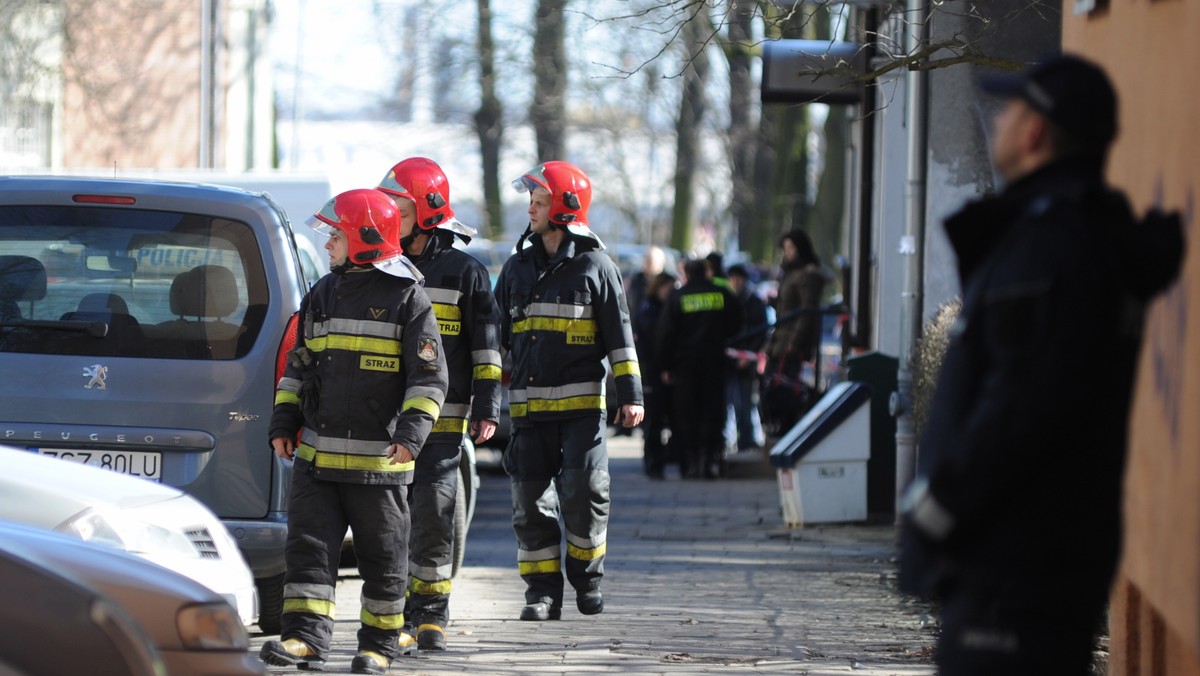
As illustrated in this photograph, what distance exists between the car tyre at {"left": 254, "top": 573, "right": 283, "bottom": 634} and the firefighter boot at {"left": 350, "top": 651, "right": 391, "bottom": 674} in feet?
2.23

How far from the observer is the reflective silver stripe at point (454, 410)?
23.6 feet

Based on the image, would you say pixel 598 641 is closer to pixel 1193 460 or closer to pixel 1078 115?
pixel 1193 460

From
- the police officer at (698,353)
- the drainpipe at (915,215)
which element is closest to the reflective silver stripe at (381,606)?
the drainpipe at (915,215)

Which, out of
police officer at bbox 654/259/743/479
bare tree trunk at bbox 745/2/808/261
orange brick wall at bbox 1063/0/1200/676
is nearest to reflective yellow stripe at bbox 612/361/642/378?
orange brick wall at bbox 1063/0/1200/676

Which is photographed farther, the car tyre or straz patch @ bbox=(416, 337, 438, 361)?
the car tyre

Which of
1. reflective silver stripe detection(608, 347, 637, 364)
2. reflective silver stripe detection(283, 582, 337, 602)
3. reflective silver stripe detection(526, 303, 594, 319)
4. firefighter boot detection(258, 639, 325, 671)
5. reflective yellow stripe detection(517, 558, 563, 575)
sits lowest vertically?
firefighter boot detection(258, 639, 325, 671)

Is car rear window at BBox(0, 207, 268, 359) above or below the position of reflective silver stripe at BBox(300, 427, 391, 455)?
above

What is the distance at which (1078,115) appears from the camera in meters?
3.40

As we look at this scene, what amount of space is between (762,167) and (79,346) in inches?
1240

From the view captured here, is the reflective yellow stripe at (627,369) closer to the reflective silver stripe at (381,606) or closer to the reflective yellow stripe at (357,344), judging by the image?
the reflective yellow stripe at (357,344)

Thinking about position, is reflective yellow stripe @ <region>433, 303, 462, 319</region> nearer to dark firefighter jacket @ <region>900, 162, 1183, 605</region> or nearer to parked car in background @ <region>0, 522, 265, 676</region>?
parked car in background @ <region>0, 522, 265, 676</region>

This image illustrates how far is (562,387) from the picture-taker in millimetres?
7785

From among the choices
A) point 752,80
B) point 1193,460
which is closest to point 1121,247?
point 1193,460

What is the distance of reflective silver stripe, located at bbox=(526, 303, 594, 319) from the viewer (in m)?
7.84
